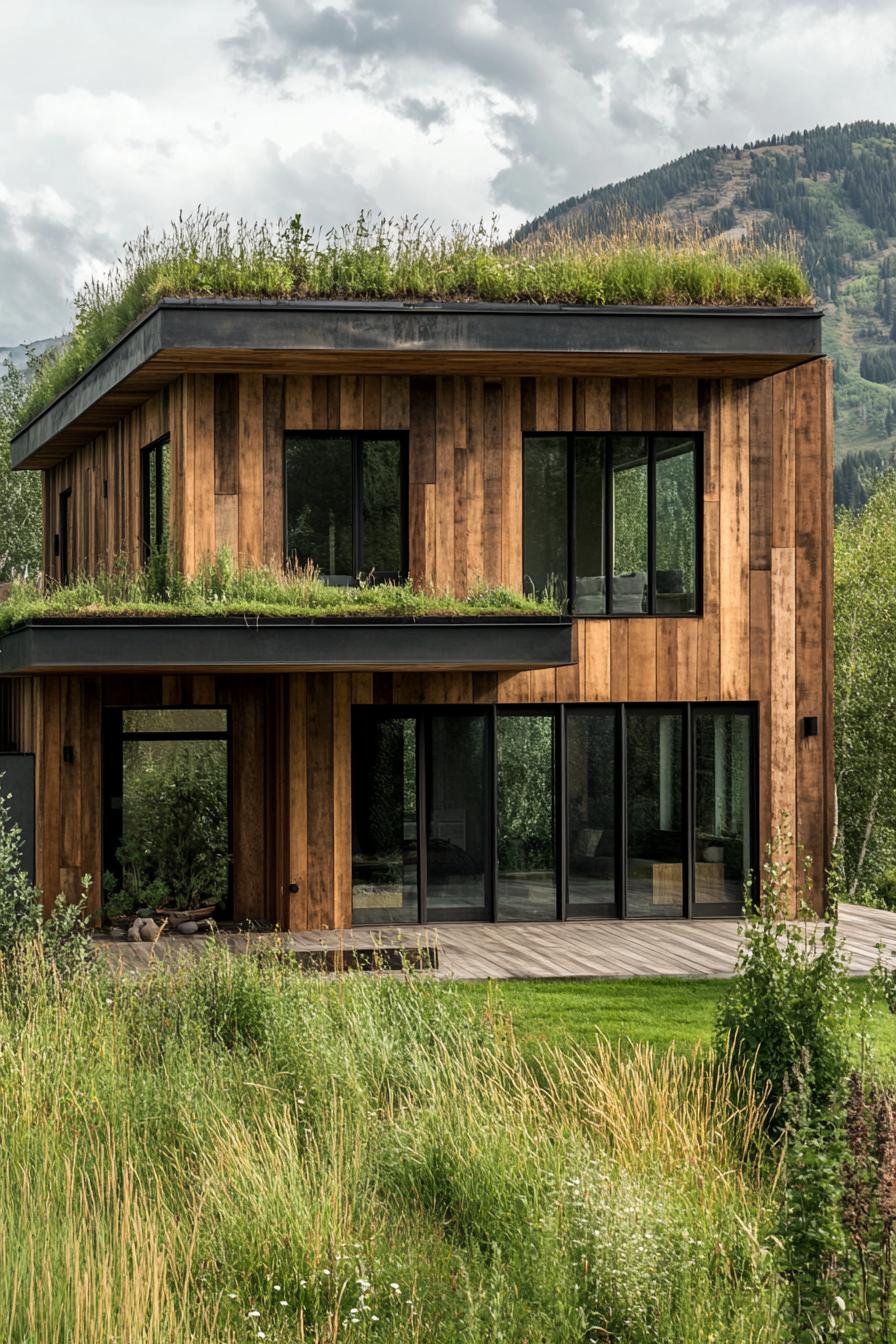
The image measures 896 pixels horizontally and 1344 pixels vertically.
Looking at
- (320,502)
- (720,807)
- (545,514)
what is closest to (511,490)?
(545,514)

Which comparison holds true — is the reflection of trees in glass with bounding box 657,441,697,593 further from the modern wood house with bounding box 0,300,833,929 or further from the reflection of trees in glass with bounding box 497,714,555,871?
the reflection of trees in glass with bounding box 497,714,555,871

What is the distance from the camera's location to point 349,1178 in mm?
6504

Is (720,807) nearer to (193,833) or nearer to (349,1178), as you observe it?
(193,833)

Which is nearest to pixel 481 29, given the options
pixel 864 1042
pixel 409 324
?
pixel 409 324

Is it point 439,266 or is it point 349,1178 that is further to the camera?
point 439,266

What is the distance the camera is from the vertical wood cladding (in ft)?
49.1

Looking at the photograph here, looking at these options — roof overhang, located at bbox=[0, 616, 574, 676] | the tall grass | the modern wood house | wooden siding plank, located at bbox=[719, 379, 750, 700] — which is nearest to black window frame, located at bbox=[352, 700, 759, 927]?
the modern wood house

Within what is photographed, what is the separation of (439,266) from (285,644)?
14.1 feet

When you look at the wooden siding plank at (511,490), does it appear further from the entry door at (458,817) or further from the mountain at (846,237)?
the mountain at (846,237)

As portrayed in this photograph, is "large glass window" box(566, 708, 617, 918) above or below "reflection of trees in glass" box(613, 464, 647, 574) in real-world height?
below

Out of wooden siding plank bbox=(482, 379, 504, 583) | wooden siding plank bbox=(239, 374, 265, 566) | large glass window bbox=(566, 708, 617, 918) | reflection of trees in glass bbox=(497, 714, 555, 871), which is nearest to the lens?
wooden siding plank bbox=(239, 374, 265, 566)

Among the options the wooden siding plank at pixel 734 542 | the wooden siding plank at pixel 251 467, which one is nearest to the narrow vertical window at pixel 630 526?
the wooden siding plank at pixel 734 542

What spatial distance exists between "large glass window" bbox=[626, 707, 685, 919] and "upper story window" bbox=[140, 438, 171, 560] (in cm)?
515

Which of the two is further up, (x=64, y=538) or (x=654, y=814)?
(x=64, y=538)
